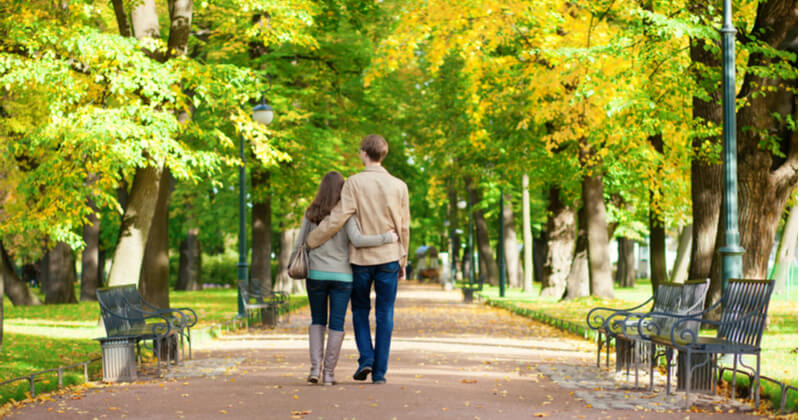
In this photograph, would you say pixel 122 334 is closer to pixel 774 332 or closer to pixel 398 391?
pixel 398 391

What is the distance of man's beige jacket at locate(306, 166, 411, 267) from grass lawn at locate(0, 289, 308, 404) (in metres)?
3.12

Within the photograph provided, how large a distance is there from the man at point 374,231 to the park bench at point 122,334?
2653 mm

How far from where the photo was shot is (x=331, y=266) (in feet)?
29.3

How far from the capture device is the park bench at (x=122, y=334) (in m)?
10.3

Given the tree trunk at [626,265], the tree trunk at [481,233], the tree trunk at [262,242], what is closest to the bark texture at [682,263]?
the tree trunk at [262,242]

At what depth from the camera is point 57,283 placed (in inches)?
1308

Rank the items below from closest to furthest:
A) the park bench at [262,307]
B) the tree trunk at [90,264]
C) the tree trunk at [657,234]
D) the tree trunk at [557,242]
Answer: the park bench at [262,307], the tree trunk at [657,234], the tree trunk at [557,242], the tree trunk at [90,264]

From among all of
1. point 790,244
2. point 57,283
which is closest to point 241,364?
point 790,244

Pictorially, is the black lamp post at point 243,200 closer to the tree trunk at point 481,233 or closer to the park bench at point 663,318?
the park bench at point 663,318

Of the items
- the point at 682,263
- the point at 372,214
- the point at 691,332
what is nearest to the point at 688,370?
the point at 691,332

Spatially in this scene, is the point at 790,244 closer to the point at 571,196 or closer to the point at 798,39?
the point at 571,196

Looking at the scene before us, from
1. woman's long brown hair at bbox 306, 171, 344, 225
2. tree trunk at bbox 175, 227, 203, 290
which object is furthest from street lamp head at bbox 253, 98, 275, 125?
tree trunk at bbox 175, 227, 203, 290

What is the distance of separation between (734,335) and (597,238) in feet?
58.3

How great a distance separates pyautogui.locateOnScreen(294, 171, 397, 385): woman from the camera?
350 inches
